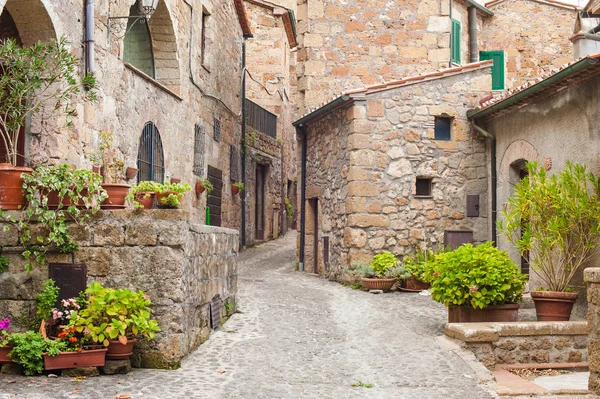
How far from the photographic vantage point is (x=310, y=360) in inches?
256

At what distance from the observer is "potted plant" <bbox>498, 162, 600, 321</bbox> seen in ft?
26.1

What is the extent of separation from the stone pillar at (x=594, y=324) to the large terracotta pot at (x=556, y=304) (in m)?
2.21

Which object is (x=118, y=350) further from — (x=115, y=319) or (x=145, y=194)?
(x=145, y=194)

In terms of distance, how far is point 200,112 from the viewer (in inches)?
550

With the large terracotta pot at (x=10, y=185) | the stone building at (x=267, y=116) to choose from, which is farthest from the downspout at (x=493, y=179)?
the stone building at (x=267, y=116)

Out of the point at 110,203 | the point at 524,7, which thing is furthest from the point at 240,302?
the point at 524,7

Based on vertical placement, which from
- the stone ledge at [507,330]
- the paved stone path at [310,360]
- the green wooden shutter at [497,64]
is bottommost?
the paved stone path at [310,360]

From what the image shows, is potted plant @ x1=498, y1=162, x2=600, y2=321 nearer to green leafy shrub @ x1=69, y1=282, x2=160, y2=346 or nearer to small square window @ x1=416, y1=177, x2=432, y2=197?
small square window @ x1=416, y1=177, x2=432, y2=197

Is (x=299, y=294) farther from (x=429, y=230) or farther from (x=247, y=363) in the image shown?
(x=247, y=363)

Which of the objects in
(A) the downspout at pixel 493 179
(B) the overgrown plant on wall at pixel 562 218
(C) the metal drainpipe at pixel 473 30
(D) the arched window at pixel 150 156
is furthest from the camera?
(C) the metal drainpipe at pixel 473 30

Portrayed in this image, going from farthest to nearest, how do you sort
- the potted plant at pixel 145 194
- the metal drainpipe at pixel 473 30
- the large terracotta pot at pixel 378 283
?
Result: the metal drainpipe at pixel 473 30
the large terracotta pot at pixel 378 283
the potted plant at pixel 145 194

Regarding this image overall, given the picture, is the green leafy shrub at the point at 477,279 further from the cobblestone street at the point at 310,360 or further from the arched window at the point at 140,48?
the arched window at the point at 140,48

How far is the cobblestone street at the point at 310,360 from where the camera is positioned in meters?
5.22

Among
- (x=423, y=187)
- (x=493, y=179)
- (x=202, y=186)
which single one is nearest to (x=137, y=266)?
(x=423, y=187)
